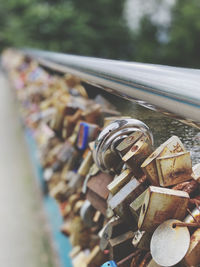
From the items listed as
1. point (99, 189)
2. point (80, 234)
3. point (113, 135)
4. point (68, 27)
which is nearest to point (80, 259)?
point (80, 234)

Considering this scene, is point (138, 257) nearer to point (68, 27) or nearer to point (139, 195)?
point (139, 195)

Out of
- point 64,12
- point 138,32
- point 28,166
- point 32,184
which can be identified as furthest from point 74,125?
point 138,32

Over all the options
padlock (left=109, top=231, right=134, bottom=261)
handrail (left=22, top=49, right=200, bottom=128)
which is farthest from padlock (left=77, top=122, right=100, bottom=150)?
padlock (left=109, top=231, right=134, bottom=261)

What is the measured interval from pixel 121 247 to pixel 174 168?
241 mm

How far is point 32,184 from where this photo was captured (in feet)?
8.44

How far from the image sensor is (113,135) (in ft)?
2.20

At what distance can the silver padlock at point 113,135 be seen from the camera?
2.15ft

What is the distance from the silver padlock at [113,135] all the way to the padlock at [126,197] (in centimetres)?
9

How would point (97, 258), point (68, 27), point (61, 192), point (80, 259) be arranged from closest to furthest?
point (97, 258) < point (80, 259) < point (61, 192) < point (68, 27)

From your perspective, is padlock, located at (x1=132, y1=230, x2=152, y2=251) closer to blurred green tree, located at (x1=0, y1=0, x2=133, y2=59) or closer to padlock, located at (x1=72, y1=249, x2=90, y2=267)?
padlock, located at (x1=72, y1=249, x2=90, y2=267)

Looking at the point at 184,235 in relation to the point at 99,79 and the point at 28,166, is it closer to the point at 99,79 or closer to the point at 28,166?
the point at 99,79

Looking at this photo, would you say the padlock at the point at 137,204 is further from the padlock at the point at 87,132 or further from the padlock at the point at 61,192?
the padlock at the point at 61,192

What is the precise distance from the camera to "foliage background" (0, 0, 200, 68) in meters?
15.7

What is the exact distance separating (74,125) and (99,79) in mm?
490
